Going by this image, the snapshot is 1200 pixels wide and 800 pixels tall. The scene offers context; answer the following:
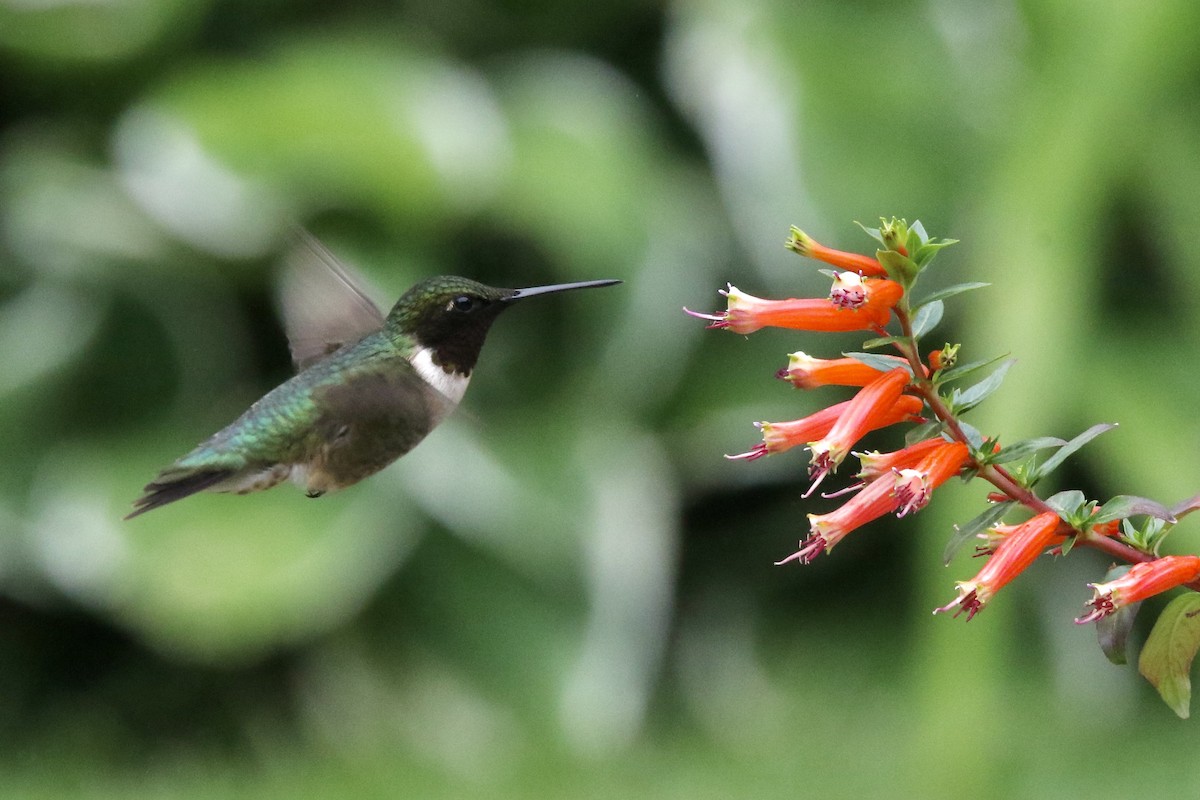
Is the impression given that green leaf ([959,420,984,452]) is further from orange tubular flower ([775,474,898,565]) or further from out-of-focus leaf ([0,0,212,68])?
out-of-focus leaf ([0,0,212,68])

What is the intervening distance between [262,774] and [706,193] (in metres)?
1.47

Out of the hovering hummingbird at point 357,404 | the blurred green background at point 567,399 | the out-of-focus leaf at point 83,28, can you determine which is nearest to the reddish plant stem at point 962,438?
the hovering hummingbird at point 357,404

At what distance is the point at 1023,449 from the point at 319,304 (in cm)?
73

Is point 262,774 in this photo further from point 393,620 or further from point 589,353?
point 589,353

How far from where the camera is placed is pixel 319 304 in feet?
4.46

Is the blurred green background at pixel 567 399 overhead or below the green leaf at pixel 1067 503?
below

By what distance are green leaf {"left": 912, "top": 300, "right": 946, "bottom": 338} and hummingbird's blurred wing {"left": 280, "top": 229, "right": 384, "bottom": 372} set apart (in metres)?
0.58

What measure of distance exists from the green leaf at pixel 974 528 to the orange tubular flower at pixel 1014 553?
0.02 m

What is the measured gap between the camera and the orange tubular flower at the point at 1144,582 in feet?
2.56

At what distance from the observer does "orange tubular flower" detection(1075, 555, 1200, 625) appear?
30.8 inches

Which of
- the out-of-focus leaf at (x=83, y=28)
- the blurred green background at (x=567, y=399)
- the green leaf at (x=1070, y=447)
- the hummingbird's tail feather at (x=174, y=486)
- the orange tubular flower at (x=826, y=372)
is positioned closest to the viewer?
the green leaf at (x=1070, y=447)

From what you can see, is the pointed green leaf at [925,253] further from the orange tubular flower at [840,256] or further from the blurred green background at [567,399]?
the blurred green background at [567,399]

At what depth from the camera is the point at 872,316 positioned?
82 centimetres

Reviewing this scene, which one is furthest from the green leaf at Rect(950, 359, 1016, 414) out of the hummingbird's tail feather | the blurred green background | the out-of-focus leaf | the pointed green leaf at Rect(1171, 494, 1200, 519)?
the out-of-focus leaf
